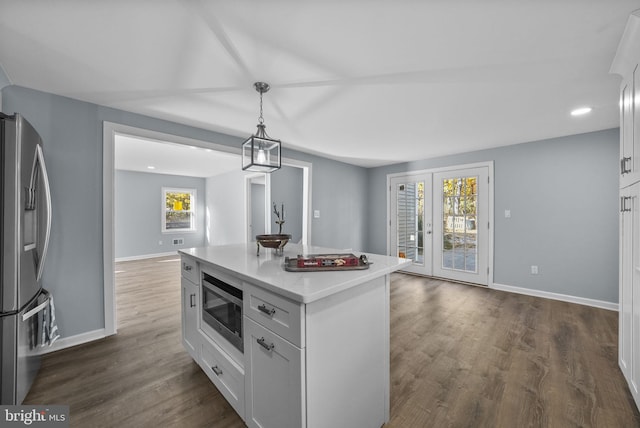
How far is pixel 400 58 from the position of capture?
1.80 metres

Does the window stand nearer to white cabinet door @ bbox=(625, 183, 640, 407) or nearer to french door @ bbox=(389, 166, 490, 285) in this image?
french door @ bbox=(389, 166, 490, 285)

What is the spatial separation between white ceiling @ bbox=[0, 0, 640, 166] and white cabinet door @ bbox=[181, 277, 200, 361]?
1668mm

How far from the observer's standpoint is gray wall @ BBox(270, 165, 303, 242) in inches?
176

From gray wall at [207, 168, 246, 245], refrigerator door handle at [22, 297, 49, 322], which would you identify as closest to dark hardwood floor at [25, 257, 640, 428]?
refrigerator door handle at [22, 297, 49, 322]

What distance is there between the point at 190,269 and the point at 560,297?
4664 millimetres

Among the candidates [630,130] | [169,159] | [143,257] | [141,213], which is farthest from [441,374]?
[141,213]

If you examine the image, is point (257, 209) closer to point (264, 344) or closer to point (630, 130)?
point (264, 344)

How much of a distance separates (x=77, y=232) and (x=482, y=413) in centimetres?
357

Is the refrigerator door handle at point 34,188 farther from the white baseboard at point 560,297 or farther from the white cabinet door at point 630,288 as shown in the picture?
the white baseboard at point 560,297

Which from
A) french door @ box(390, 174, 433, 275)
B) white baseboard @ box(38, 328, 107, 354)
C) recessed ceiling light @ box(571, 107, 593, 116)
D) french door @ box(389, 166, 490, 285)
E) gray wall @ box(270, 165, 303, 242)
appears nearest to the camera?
white baseboard @ box(38, 328, 107, 354)

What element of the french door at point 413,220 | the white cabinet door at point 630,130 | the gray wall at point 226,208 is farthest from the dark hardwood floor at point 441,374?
the gray wall at point 226,208

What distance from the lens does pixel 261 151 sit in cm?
200

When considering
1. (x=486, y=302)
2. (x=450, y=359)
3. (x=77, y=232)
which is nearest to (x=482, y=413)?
(x=450, y=359)

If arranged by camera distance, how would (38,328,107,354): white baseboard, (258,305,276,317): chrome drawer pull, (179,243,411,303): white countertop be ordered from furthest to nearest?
(38,328,107,354): white baseboard
(258,305,276,317): chrome drawer pull
(179,243,411,303): white countertop
